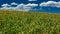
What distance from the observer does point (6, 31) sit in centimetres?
891

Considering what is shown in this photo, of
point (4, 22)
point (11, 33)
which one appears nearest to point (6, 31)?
point (11, 33)

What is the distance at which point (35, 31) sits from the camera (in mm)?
8664

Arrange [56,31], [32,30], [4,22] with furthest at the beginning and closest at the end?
[4,22] → [56,31] → [32,30]

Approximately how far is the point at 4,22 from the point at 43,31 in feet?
8.38

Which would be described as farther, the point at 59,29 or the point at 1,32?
the point at 59,29

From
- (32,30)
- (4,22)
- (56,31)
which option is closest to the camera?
(32,30)

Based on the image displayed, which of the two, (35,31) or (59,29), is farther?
(59,29)

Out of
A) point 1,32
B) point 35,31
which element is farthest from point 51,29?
point 1,32

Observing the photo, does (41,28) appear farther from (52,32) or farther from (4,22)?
(4,22)

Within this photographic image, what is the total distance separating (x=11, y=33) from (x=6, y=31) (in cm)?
22

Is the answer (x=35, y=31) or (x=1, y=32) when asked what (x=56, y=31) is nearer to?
(x=35, y=31)

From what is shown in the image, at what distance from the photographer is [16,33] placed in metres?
8.82

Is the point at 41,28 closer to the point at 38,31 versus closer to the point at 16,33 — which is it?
the point at 38,31

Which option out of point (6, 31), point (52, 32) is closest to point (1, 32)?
point (6, 31)
